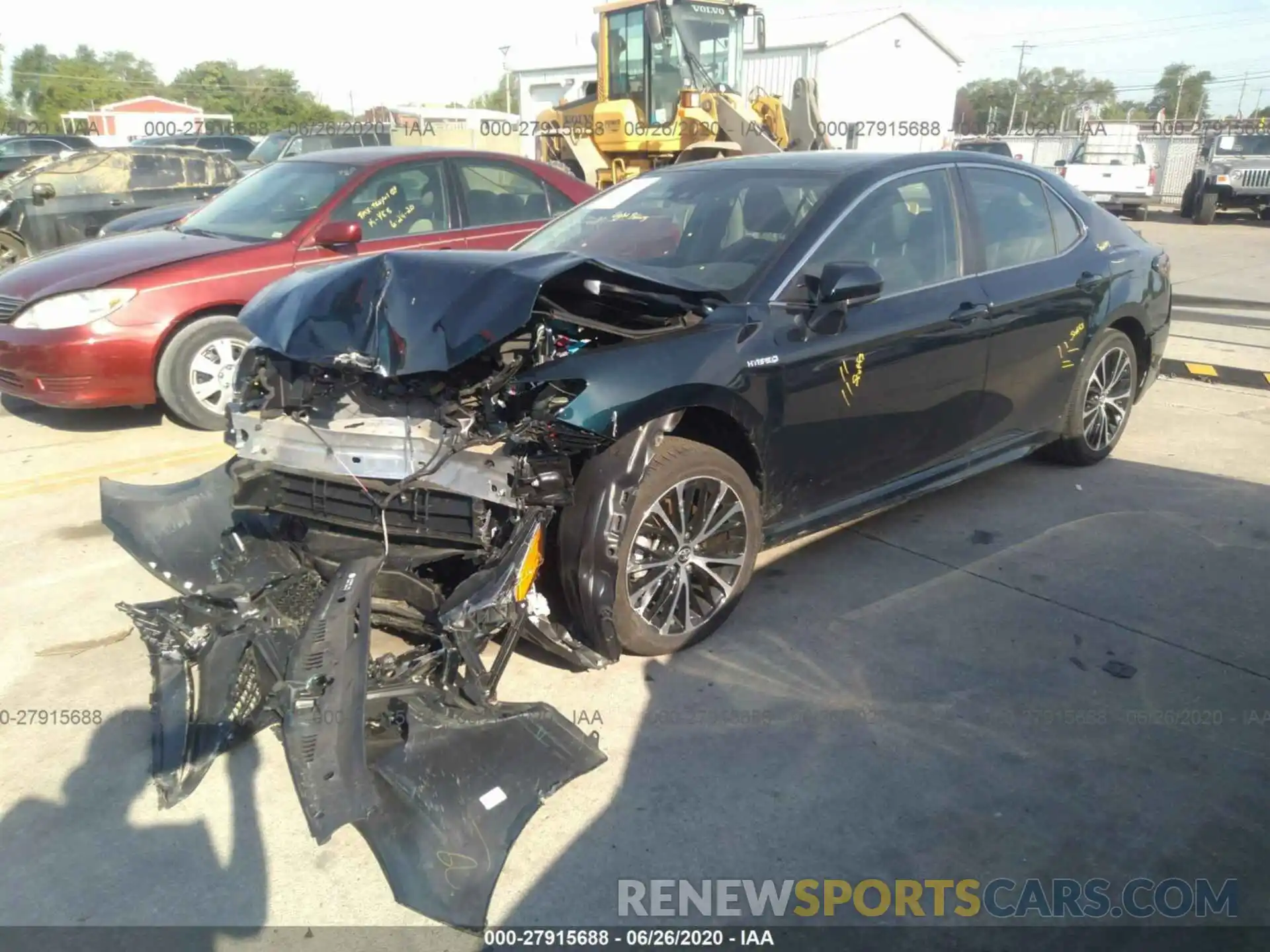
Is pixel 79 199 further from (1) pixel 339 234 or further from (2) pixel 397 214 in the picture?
(1) pixel 339 234

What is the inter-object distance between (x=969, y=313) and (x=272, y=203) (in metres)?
4.77

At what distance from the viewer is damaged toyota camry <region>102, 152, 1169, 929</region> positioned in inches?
109

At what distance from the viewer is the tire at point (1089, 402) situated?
532cm

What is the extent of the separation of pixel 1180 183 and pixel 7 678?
32339 mm

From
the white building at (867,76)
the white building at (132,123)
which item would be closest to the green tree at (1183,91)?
the white building at (867,76)

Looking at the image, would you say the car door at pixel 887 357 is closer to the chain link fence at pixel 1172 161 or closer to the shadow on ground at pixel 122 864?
the shadow on ground at pixel 122 864

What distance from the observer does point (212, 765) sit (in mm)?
3102

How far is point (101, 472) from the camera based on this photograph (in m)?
5.66

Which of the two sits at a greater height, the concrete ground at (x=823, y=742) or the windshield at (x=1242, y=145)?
the windshield at (x=1242, y=145)

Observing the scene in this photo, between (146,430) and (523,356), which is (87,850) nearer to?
(523,356)

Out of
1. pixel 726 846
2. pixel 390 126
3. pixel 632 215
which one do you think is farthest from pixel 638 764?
pixel 390 126

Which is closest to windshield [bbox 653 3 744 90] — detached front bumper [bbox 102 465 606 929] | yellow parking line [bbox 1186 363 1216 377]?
yellow parking line [bbox 1186 363 1216 377]

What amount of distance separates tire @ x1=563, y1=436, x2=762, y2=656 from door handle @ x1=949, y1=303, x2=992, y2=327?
52.7 inches

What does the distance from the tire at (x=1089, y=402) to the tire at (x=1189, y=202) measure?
1901cm
